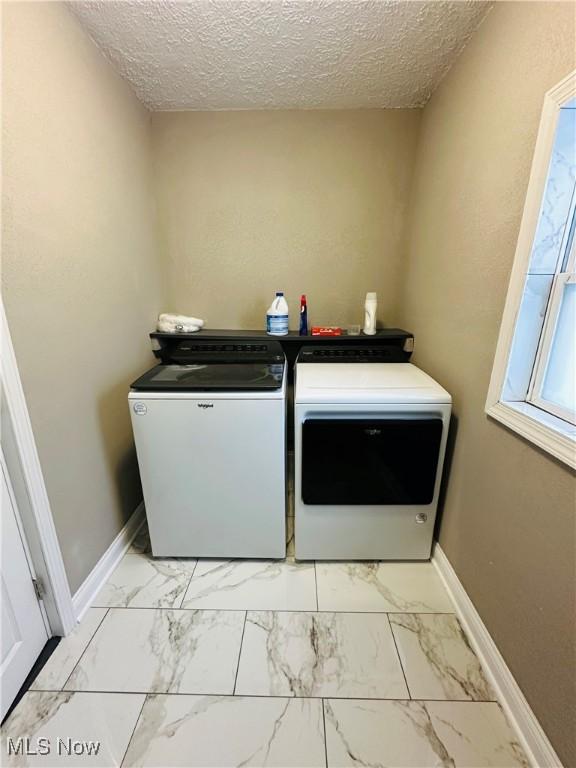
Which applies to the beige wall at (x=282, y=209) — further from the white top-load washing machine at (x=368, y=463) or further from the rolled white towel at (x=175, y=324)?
the white top-load washing machine at (x=368, y=463)

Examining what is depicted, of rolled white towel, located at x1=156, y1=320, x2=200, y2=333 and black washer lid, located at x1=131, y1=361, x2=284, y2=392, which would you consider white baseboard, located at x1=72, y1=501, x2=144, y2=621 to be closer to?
black washer lid, located at x1=131, y1=361, x2=284, y2=392

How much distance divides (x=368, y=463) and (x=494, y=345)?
66cm

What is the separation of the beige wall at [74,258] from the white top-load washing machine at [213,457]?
0.21 m

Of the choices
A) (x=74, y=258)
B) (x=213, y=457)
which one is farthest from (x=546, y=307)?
(x=74, y=258)

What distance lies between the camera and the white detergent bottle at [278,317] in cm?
190

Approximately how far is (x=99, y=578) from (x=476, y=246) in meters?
2.08

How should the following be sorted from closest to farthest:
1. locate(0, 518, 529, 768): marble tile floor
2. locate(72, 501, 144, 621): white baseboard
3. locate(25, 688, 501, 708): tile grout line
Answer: locate(0, 518, 529, 768): marble tile floor < locate(25, 688, 501, 708): tile grout line < locate(72, 501, 144, 621): white baseboard

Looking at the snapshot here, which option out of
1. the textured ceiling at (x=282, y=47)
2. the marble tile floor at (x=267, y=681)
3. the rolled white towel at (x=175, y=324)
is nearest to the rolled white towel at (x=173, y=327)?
the rolled white towel at (x=175, y=324)

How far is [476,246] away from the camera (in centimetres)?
121

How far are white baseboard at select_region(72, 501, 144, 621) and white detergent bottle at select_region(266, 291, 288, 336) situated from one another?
1.28 m

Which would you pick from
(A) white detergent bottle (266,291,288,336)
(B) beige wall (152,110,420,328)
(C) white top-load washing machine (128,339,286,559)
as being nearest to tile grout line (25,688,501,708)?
(C) white top-load washing machine (128,339,286,559)

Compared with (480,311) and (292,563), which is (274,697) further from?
(480,311)

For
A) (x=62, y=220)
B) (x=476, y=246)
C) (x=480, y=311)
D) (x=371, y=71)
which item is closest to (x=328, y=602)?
(x=480, y=311)

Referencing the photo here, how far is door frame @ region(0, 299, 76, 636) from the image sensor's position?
3.12 ft
